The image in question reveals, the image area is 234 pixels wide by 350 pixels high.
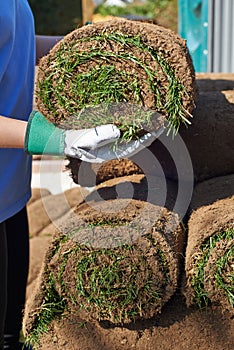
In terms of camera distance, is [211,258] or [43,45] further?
[43,45]

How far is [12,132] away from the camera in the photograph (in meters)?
1.52

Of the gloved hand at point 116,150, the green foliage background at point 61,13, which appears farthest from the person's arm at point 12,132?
the green foliage background at point 61,13

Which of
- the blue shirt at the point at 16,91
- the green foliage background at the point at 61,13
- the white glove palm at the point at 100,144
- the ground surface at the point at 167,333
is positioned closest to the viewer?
the white glove palm at the point at 100,144

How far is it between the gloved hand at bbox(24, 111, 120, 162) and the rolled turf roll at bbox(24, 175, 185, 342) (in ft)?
0.64

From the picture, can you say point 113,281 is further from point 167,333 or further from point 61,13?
point 61,13

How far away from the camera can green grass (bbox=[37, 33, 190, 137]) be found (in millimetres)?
1474

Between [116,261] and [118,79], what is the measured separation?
0.43 metres

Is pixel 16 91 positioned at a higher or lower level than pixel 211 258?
higher

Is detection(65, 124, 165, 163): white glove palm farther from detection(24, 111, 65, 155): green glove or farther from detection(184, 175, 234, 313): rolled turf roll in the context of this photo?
detection(184, 175, 234, 313): rolled turf roll

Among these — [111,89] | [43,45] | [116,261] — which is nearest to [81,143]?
[111,89]

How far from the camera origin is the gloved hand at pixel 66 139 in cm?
145

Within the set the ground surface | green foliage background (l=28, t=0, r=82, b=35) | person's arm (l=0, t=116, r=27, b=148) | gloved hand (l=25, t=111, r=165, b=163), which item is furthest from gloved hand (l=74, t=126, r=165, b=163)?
green foliage background (l=28, t=0, r=82, b=35)

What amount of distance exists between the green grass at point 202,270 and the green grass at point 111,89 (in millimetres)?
275

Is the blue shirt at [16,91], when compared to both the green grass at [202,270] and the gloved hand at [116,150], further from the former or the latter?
the green grass at [202,270]
